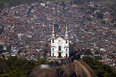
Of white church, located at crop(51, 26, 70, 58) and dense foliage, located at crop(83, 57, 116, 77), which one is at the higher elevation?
white church, located at crop(51, 26, 70, 58)

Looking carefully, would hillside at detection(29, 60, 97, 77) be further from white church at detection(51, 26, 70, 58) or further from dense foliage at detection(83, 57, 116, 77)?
dense foliage at detection(83, 57, 116, 77)

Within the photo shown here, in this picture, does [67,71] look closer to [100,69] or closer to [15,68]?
[15,68]

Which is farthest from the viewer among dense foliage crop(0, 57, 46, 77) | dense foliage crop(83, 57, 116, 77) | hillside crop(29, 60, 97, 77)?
dense foliage crop(83, 57, 116, 77)

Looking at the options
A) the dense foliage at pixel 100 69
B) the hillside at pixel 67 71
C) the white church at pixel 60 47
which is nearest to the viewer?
the hillside at pixel 67 71

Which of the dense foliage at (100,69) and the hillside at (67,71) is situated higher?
the hillside at (67,71)

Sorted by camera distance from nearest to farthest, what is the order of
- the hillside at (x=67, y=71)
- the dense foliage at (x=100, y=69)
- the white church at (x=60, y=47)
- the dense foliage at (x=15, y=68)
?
the hillside at (x=67, y=71) → the dense foliage at (x=15, y=68) → the white church at (x=60, y=47) → the dense foliage at (x=100, y=69)

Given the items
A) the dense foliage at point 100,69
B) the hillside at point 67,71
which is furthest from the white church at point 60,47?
the dense foliage at point 100,69

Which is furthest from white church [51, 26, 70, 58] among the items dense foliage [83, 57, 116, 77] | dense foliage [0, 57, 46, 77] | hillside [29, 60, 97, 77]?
dense foliage [83, 57, 116, 77]

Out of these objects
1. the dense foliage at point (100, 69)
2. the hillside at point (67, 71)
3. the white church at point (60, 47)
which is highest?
the white church at point (60, 47)

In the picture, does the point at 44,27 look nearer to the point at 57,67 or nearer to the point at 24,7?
the point at 24,7

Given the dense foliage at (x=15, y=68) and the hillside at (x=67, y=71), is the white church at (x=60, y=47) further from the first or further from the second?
the dense foliage at (x=15, y=68)

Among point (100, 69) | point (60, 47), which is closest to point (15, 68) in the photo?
point (60, 47)
